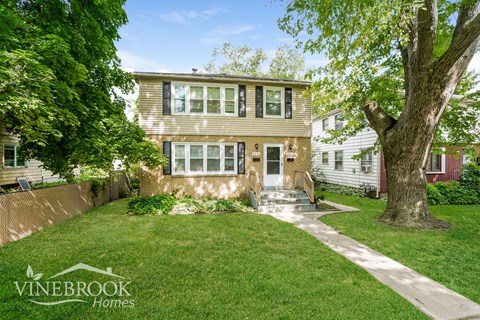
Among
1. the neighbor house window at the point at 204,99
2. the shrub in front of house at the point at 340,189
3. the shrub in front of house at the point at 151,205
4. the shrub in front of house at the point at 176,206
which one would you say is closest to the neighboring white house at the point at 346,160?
the shrub in front of house at the point at 340,189

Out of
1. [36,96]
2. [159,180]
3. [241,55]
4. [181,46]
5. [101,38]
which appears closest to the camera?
[36,96]

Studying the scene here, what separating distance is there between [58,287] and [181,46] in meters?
13.0

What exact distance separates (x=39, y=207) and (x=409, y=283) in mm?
8571

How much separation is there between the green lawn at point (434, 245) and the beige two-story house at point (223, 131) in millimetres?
3881

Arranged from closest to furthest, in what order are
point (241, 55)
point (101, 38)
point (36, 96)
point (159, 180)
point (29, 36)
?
point (36, 96) → point (29, 36) → point (101, 38) → point (159, 180) → point (241, 55)

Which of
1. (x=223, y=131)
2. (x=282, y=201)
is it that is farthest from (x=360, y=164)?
(x=223, y=131)

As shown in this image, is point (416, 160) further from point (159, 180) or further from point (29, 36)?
point (29, 36)

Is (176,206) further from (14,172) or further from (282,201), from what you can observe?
(14,172)

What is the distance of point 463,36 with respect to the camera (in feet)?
18.9

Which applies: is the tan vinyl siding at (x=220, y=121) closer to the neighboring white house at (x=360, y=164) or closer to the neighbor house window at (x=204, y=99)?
the neighbor house window at (x=204, y=99)

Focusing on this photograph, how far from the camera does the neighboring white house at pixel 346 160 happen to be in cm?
1281

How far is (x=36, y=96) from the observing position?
4805mm

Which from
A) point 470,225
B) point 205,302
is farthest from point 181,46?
point 470,225

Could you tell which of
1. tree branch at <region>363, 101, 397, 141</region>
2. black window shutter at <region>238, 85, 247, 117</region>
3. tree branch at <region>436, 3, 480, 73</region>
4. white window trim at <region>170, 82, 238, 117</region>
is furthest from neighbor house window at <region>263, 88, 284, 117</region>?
tree branch at <region>436, 3, 480, 73</region>
